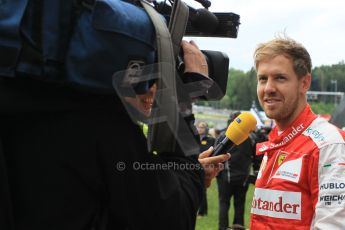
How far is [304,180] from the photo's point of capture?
2.02m

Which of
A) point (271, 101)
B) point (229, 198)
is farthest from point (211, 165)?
point (229, 198)

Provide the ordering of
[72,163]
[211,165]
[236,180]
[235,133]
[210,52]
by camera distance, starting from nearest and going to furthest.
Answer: [72,163]
[210,52]
[211,165]
[235,133]
[236,180]

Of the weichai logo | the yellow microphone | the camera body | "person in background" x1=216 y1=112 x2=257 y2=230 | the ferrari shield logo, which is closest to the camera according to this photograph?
the camera body

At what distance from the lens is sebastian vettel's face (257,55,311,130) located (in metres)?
2.28

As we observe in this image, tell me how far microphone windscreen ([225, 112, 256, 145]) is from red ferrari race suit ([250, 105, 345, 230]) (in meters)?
0.29

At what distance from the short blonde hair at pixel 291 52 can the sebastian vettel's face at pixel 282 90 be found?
0.8 inches

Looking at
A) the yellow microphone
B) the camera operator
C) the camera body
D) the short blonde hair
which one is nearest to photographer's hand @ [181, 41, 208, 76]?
the camera body

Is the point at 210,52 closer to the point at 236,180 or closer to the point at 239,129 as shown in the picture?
the point at 239,129

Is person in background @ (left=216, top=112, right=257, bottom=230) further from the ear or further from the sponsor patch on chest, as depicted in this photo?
the sponsor patch on chest

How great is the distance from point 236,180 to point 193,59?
19.9ft

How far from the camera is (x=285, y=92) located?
2270mm

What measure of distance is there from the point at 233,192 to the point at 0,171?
6.53 metres

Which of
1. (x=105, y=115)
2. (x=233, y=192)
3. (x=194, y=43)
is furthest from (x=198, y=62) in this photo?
(x=233, y=192)

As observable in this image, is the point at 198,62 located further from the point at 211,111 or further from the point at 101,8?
the point at 211,111
